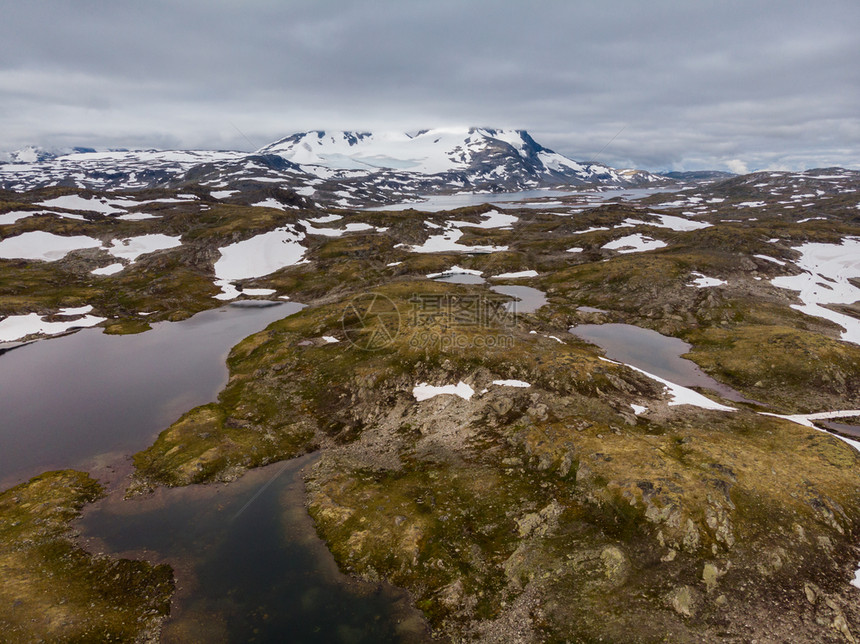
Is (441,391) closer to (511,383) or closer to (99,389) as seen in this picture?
(511,383)

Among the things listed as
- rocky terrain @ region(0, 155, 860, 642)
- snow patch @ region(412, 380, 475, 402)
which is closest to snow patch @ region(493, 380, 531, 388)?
rocky terrain @ region(0, 155, 860, 642)

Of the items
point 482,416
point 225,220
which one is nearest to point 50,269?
point 225,220

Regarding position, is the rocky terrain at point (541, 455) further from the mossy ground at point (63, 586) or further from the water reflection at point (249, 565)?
the water reflection at point (249, 565)

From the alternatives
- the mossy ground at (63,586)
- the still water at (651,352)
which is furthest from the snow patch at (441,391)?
the mossy ground at (63,586)

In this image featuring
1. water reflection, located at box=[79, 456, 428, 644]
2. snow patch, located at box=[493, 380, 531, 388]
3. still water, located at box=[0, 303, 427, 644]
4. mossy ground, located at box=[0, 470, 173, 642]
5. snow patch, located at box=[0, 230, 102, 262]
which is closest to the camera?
mossy ground, located at box=[0, 470, 173, 642]

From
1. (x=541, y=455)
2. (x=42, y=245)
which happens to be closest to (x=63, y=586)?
(x=541, y=455)

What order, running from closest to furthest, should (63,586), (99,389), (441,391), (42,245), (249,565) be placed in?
1. (63,586)
2. (249,565)
3. (441,391)
4. (99,389)
5. (42,245)

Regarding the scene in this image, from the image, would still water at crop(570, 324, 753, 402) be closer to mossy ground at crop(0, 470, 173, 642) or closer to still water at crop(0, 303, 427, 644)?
still water at crop(0, 303, 427, 644)
